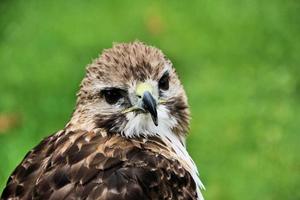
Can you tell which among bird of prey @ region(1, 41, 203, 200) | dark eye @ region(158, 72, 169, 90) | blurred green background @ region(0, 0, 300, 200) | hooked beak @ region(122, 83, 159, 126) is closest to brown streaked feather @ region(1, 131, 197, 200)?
bird of prey @ region(1, 41, 203, 200)

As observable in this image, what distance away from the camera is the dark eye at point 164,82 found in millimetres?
6555

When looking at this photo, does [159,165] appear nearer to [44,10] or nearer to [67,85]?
[67,85]

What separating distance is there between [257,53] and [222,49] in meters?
0.34

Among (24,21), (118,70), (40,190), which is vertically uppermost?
(24,21)

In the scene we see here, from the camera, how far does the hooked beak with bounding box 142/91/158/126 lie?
622 centimetres

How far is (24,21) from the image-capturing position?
468 inches

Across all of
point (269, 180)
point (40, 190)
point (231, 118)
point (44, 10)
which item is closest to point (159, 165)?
point (40, 190)

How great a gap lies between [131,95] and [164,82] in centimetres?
27

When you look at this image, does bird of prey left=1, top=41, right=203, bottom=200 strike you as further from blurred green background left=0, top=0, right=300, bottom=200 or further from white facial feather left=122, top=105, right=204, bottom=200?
blurred green background left=0, top=0, right=300, bottom=200

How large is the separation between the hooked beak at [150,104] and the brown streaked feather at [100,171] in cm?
18

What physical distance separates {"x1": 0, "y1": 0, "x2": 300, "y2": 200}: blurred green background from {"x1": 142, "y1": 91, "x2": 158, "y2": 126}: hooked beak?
3.21 metres

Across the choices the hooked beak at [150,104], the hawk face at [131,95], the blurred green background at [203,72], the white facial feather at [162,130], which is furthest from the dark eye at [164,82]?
the blurred green background at [203,72]

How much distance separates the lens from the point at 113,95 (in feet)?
21.2

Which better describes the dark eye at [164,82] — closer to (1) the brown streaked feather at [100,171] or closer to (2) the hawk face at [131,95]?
(2) the hawk face at [131,95]
